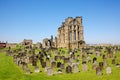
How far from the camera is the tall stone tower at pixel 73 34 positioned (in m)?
61.2

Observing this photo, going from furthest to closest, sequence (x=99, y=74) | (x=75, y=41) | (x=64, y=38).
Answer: (x=64, y=38)
(x=75, y=41)
(x=99, y=74)

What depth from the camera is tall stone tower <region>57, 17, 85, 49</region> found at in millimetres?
61169

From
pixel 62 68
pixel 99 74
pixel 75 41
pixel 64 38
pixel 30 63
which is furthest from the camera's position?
pixel 64 38

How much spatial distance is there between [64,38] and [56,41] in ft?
18.5

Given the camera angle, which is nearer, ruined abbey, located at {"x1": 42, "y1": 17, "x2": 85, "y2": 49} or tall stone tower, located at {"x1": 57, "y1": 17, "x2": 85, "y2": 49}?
tall stone tower, located at {"x1": 57, "y1": 17, "x2": 85, "y2": 49}

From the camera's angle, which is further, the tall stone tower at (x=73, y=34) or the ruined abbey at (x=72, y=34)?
the ruined abbey at (x=72, y=34)

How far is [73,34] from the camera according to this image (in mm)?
63094

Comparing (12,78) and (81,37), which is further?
(81,37)

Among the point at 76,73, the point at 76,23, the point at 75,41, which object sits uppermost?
the point at 76,23

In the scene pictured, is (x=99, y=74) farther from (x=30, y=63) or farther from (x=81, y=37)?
(x=81, y=37)

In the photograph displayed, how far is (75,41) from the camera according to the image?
6156 cm

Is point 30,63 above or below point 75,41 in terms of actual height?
below

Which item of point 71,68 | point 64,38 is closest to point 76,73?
point 71,68

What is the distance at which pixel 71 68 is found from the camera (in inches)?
934
